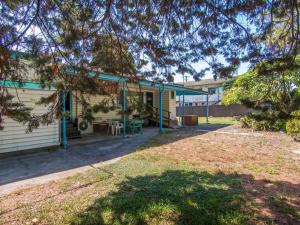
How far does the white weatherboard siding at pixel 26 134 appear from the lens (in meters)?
6.67

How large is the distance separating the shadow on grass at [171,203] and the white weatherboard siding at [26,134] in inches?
139

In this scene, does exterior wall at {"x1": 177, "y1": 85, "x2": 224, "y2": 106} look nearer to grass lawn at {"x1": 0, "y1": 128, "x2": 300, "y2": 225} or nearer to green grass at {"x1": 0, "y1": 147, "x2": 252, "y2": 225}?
grass lawn at {"x1": 0, "y1": 128, "x2": 300, "y2": 225}

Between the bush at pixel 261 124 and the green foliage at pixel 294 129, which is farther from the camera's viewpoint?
the bush at pixel 261 124

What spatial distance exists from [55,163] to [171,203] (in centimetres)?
379

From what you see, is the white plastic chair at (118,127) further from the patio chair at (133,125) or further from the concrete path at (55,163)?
the concrete path at (55,163)

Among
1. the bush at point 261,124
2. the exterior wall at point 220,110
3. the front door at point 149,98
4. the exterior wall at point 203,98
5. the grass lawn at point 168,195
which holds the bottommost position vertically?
the grass lawn at point 168,195

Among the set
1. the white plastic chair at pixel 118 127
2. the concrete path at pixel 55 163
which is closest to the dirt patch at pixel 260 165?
the concrete path at pixel 55 163

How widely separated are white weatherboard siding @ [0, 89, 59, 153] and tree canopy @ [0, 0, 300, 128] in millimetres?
3160

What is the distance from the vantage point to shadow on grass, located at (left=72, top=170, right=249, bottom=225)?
3070 mm

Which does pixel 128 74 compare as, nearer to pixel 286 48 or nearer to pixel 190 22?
pixel 190 22

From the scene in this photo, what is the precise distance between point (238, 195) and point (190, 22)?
3.13 meters

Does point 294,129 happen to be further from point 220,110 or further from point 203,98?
point 203,98

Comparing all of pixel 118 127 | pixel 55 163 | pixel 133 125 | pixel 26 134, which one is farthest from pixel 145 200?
pixel 133 125

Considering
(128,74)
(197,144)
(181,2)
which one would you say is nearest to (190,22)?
(181,2)
